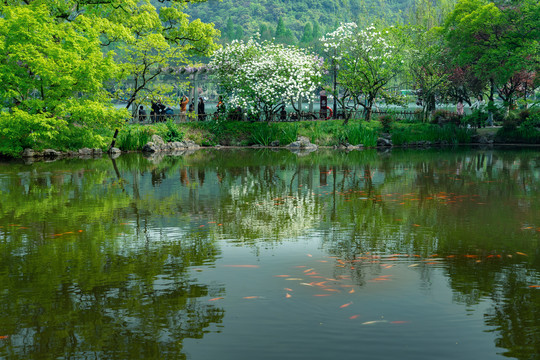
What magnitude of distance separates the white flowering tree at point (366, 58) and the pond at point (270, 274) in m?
23.6

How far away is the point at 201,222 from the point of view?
10.4m

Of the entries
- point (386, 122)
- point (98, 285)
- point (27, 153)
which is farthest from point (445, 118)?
point (98, 285)

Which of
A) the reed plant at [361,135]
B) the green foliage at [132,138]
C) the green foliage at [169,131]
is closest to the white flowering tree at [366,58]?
the reed plant at [361,135]

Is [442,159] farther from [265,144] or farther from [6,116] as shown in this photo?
[6,116]

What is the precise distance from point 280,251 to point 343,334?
3.11 m

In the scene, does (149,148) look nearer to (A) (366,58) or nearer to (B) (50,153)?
(B) (50,153)

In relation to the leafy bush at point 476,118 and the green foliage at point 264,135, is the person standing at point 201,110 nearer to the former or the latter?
the green foliage at point 264,135

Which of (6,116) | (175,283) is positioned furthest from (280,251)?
(6,116)

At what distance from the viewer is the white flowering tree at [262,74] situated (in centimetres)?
3525

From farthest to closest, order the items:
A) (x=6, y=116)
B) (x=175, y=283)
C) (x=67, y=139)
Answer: (x=67, y=139) → (x=6, y=116) → (x=175, y=283)

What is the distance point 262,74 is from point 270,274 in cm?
2954

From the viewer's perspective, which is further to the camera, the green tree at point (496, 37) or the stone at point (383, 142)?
the stone at point (383, 142)

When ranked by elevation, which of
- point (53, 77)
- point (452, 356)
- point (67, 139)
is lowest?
point (452, 356)

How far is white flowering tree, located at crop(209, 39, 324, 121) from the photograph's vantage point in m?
35.2
